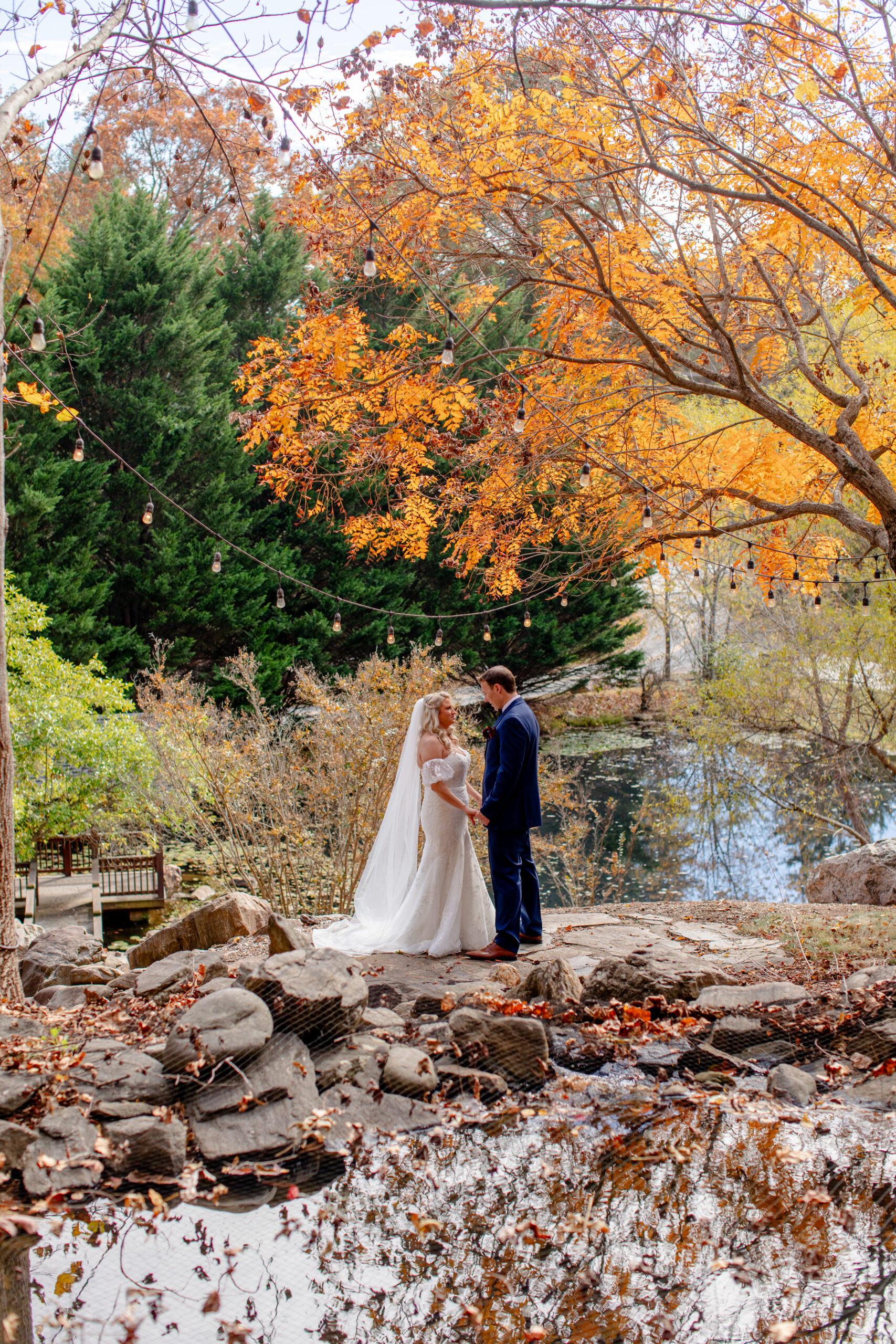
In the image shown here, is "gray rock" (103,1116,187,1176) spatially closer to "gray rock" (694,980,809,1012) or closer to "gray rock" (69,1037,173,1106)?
"gray rock" (69,1037,173,1106)

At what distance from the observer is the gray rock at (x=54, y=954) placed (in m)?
6.57

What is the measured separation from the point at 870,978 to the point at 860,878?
470 centimetres

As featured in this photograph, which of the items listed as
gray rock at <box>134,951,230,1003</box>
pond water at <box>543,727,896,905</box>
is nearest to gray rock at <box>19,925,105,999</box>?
gray rock at <box>134,951,230,1003</box>

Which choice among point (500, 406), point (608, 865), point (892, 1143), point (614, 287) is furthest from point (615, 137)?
point (608, 865)

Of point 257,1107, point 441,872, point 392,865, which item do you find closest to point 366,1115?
point 257,1107

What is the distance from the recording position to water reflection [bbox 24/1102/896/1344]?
2.59m

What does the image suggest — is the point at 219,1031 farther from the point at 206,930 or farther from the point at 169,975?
the point at 206,930

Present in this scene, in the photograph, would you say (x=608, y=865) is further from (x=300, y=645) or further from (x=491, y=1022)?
(x=491, y=1022)

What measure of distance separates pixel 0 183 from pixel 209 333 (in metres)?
11.4

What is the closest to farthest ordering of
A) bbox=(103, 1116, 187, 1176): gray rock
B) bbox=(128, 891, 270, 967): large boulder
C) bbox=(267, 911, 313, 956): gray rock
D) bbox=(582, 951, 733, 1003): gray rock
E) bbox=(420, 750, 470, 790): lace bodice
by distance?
bbox=(103, 1116, 187, 1176): gray rock, bbox=(582, 951, 733, 1003): gray rock, bbox=(267, 911, 313, 956): gray rock, bbox=(420, 750, 470, 790): lace bodice, bbox=(128, 891, 270, 967): large boulder

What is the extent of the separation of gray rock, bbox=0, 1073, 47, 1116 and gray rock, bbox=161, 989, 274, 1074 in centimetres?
45

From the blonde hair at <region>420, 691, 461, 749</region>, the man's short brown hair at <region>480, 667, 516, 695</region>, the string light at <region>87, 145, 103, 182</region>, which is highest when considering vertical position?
the string light at <region>87, 145, 103, 182</region>

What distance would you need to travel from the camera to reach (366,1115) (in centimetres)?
367

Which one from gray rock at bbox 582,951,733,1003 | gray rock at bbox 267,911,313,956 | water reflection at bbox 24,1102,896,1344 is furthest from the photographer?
gray rock at bbox 267,911,313,956
